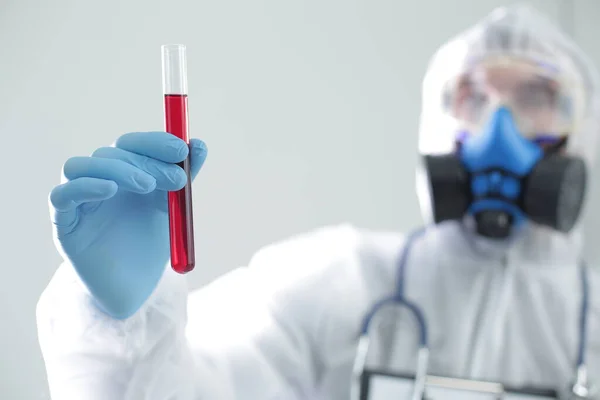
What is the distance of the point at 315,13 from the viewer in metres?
1.53

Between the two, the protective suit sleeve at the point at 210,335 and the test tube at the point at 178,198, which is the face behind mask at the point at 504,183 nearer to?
the protective suit sleeve at the point at 210,335

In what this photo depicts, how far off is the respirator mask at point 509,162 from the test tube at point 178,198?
610mm

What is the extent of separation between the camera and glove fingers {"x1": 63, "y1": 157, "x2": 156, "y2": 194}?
73 cm

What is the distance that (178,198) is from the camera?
74 centimetres

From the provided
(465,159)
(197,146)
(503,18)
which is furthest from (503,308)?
(197,146)

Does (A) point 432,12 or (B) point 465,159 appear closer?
(B) point 465,159

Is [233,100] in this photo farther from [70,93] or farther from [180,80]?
[180,80]

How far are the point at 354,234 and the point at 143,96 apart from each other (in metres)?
0.59

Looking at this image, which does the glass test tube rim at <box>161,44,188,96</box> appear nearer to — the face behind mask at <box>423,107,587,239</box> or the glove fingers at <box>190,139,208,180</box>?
the glove fingers at <box>190,139,208,180</box>

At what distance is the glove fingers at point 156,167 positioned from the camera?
0.74m

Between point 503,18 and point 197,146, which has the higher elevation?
point 503,18

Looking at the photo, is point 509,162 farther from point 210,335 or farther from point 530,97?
point 210,335

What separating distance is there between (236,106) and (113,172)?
78cm

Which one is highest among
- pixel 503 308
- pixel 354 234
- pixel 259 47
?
pixel 259 47
